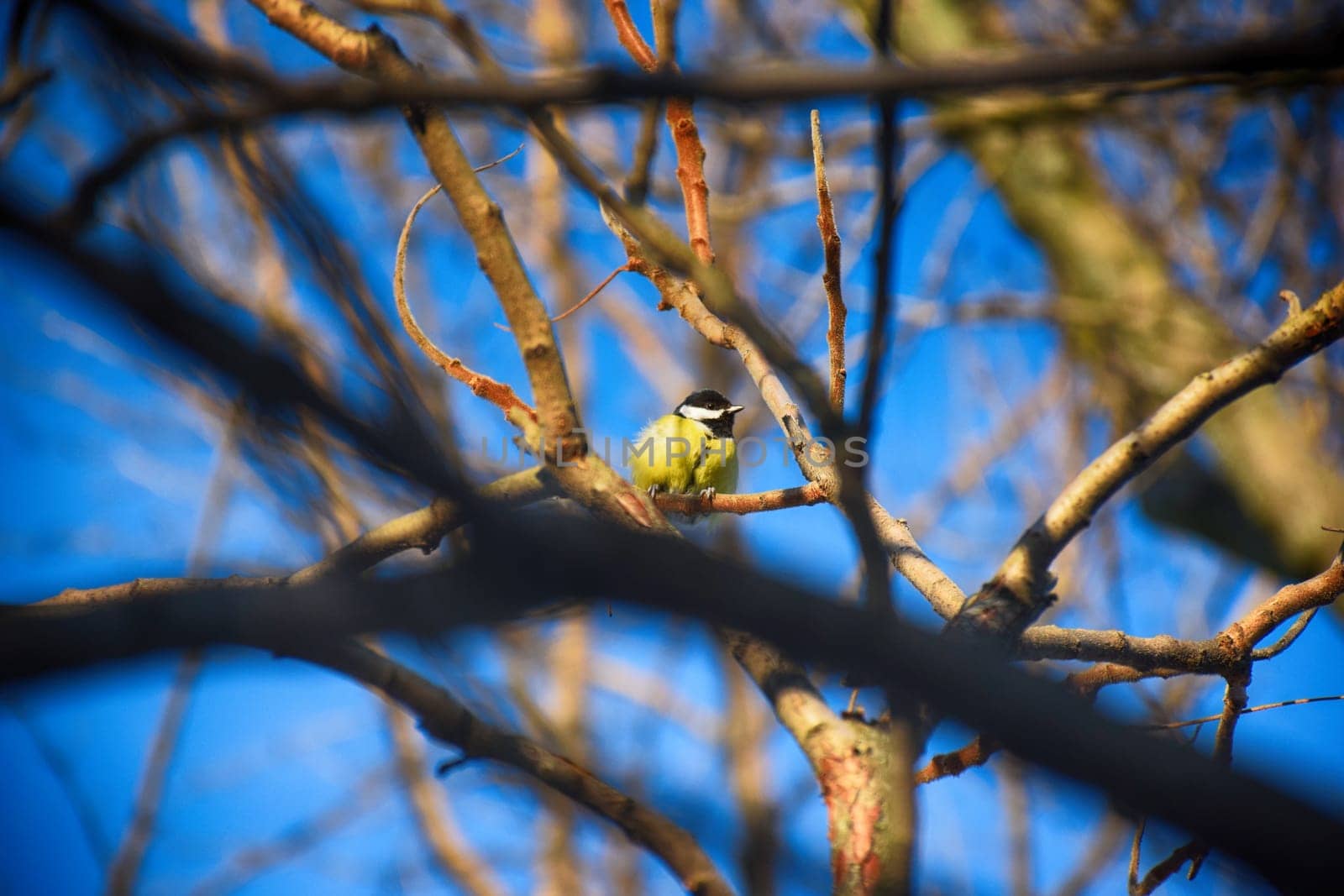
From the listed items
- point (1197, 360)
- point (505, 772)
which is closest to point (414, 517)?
point (505, 772)

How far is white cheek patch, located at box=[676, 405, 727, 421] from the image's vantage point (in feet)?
17.6

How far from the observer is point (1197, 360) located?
23.1ft

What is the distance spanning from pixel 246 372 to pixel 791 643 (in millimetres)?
482

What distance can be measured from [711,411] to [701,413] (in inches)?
2.7

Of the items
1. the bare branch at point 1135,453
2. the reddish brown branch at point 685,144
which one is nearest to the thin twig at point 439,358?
the reddish brown branch at point 685,144

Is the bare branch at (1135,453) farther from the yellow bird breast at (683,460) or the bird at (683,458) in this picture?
the yellow bird breast at (683,460)

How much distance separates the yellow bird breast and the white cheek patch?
1.39 feet

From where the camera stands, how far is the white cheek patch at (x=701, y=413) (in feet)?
17.6

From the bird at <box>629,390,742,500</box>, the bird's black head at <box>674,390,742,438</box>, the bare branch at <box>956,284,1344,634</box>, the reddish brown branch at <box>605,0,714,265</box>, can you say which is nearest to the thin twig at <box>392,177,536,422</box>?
the reddish brown branch at <box>605,0,714,265</box>

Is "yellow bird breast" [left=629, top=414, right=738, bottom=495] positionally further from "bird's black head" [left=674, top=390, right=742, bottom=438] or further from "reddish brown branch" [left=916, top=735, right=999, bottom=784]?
"reddish brown branch" [left=916, top=735, right=999, bottom=784]

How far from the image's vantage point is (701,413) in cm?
550

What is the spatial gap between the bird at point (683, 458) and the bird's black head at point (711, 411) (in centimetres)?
16

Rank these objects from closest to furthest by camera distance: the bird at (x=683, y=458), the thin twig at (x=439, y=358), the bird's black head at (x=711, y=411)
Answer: the thin twig at (x=439, y=358) → the bird at (x=683, y=458) → the bird's black head at (x=711, y=411)

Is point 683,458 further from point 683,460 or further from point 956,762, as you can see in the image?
point 956,762
